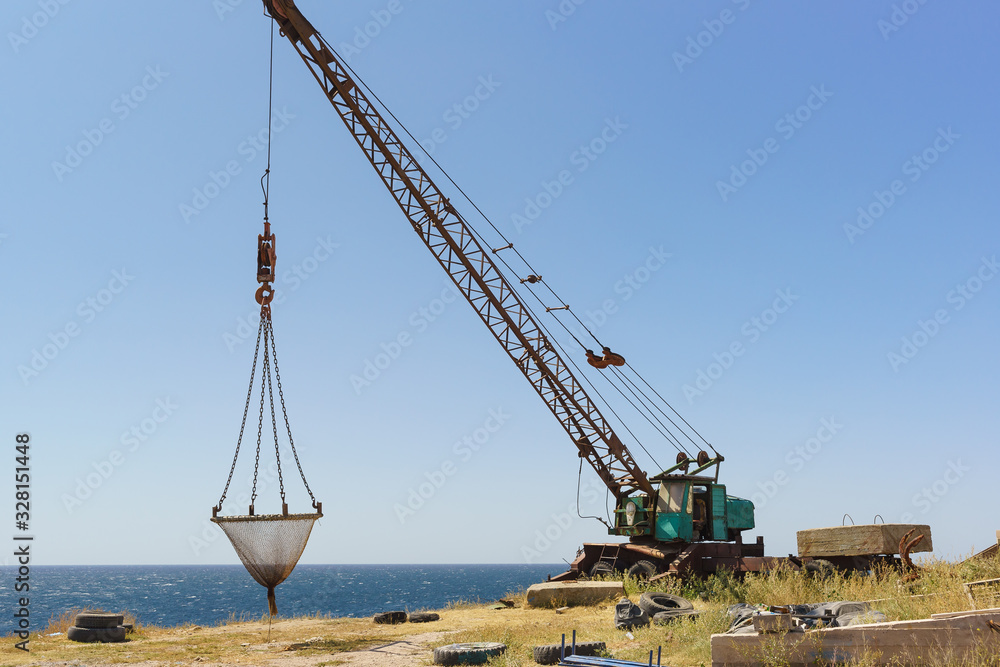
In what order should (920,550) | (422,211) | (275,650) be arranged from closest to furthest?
(275,650)
(920,550)
(422,211)

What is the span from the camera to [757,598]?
17188mm

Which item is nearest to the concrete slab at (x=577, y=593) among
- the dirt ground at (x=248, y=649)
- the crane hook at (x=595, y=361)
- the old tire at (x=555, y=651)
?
the dirt ground at (x=248, y=649)

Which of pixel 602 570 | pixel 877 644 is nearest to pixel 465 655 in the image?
pixel 877 644

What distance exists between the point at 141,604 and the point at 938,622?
260 ft

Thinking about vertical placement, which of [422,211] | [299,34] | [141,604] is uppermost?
[299,34]

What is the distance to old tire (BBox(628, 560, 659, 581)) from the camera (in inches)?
974

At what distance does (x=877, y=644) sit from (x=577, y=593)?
494 inches

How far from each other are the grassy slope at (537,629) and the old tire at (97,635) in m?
0.26

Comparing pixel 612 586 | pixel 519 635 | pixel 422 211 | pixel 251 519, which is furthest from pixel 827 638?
pixel 422 211

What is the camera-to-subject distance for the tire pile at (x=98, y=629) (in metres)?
17.7

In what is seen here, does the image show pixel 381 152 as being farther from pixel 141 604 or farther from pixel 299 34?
pixel 141 604

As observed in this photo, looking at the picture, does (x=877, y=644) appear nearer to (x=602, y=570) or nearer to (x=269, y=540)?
(x=269, y=540)

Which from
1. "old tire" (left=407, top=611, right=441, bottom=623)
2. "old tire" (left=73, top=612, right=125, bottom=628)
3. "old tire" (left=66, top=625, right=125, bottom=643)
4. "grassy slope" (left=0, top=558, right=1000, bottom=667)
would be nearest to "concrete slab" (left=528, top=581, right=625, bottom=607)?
"grassy slope" (left=0, top=558, right=1000, bottom=667)

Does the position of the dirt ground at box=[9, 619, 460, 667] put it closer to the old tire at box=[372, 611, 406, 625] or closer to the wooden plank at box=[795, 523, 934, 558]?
the old tire at box=[372, 611, 406, 625]
